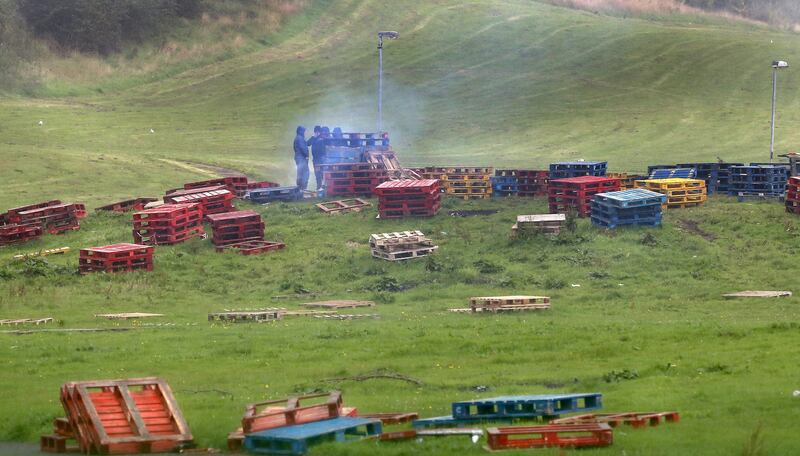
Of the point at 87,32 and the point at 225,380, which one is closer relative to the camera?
the point at 225,380

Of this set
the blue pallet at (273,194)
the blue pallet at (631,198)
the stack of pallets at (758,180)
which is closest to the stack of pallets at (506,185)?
the blue pallet at (273,194)

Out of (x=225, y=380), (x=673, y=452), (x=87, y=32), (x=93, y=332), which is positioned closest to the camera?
(x=673, y=452)

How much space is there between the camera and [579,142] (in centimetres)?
6297

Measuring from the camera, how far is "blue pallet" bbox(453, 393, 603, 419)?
17.9 metres

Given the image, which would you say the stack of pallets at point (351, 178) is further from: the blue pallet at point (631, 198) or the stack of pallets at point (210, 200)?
the blue pallet at point (631, 198)

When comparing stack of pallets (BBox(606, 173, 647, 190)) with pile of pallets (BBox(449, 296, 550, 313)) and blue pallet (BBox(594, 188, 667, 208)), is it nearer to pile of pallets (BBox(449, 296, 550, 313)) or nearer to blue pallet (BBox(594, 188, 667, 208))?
blue pallet (BBox(594, 188, 667, 208))

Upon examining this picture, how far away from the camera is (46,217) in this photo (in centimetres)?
4181

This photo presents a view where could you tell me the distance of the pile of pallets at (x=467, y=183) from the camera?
1743 inches

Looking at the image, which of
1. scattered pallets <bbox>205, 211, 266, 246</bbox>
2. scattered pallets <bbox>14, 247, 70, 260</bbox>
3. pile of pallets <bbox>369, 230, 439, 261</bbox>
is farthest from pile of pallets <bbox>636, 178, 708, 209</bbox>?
scattered pallets <bbox>14, 247, 70, 260</bbox>

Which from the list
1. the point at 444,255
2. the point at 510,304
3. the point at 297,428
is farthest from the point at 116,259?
the point at 297,428

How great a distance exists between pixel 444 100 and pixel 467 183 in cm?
3134

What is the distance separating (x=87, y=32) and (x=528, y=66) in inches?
967

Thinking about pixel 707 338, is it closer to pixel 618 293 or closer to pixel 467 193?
pixel 618 293

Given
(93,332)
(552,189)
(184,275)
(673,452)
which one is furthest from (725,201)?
(673,452)
